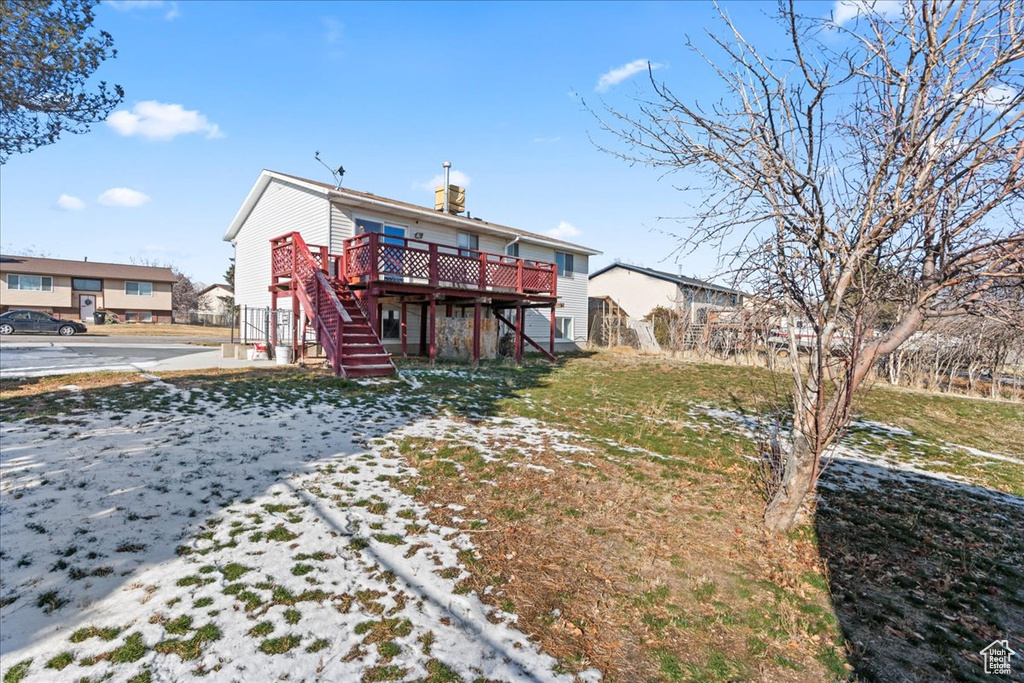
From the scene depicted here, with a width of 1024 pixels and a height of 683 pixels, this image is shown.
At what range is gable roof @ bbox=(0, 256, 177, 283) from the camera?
33.7 metres

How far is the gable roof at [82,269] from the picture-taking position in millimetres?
33719

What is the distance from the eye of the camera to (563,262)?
22.6 metres

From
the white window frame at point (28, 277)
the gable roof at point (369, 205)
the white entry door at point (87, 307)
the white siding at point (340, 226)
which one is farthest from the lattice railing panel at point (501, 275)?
the white window frame at point (28, 277)

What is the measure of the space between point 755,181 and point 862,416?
8389mm

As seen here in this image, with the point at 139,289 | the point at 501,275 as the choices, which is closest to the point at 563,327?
the point at 501,275

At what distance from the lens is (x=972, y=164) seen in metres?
3.06

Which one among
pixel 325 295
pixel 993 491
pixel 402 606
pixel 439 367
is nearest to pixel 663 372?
pixel 439 367

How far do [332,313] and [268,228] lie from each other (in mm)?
8706

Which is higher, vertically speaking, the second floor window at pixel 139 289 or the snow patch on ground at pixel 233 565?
the second floor window at pixel 139 289

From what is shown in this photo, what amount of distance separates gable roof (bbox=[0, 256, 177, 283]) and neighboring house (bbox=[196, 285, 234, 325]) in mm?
5367

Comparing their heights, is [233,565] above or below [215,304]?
below

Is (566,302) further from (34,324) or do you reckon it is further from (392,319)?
(34,324)

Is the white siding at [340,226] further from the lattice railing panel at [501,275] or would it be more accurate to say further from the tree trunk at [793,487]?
the tree trunk at [793,487]

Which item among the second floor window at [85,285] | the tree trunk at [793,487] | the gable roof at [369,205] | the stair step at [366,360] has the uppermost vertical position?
the gable roof at [369,205]
